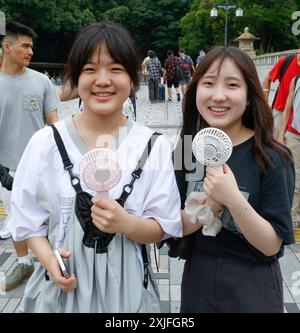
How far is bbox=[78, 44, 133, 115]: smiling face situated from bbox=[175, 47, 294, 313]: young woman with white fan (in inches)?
11.5

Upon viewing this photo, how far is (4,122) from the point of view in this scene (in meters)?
3.05

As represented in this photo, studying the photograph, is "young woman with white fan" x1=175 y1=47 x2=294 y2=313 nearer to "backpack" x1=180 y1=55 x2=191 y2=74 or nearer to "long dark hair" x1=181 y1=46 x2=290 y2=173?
"long dark hair" x1=181 y1=46 x2=290 y2=173

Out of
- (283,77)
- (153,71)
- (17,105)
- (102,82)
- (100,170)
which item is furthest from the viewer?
(153,71)

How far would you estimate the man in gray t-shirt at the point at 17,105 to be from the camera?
300 centimetres

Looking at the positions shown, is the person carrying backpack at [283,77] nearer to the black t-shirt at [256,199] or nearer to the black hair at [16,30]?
the black hair at [16,30]

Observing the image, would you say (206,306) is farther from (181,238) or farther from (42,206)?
(42,206)

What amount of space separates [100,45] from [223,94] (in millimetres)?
444

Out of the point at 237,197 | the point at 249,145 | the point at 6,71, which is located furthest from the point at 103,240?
the point at 6,71

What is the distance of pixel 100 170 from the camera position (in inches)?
48.4

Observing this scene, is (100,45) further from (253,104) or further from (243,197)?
(243,197)

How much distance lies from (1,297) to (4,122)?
4.10 ft

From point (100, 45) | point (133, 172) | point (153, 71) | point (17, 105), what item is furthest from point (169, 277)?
point (153, 71)

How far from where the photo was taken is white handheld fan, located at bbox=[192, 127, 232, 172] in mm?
1285

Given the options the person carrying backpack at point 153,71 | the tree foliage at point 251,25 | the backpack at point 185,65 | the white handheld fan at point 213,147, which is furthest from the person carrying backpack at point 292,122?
the tree foliage at point 251,25
